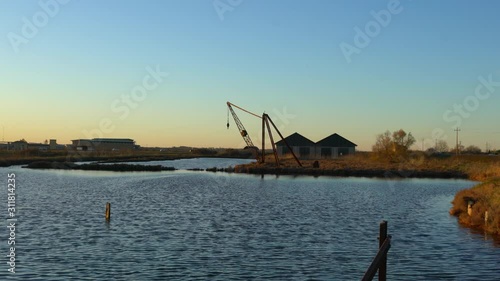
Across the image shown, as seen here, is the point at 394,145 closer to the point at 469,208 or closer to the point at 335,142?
the point at 335,142

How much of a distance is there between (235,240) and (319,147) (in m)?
99.2

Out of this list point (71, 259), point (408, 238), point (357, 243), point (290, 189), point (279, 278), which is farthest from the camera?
point (290, 189)

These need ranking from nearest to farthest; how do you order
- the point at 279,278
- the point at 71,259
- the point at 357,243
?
the point at 279,278 → the point at 71,259 → the point at 357,243

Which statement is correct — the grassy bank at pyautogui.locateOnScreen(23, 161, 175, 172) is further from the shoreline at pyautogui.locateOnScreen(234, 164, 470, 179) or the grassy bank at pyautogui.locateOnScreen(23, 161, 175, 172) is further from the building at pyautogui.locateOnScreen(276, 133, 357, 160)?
the building at pyautogui.locateOnScreen(276, 133, 357, 160)

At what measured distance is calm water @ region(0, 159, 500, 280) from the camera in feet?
56.6

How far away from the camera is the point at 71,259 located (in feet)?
60.3

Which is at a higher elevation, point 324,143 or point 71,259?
point 324,143

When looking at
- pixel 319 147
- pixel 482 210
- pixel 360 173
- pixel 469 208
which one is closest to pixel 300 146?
pixel 319 147

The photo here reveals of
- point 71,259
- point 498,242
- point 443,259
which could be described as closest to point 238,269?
point 71,259

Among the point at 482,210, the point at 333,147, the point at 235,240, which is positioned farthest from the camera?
the point at 333,147

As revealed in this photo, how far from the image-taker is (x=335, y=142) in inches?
4751

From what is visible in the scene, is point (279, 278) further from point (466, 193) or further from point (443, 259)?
point (466, 193)

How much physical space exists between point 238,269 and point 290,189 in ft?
112

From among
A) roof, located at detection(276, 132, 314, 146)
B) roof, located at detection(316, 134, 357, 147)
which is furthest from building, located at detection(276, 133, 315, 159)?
roof, located at detection(316, 134, 357, 147)
